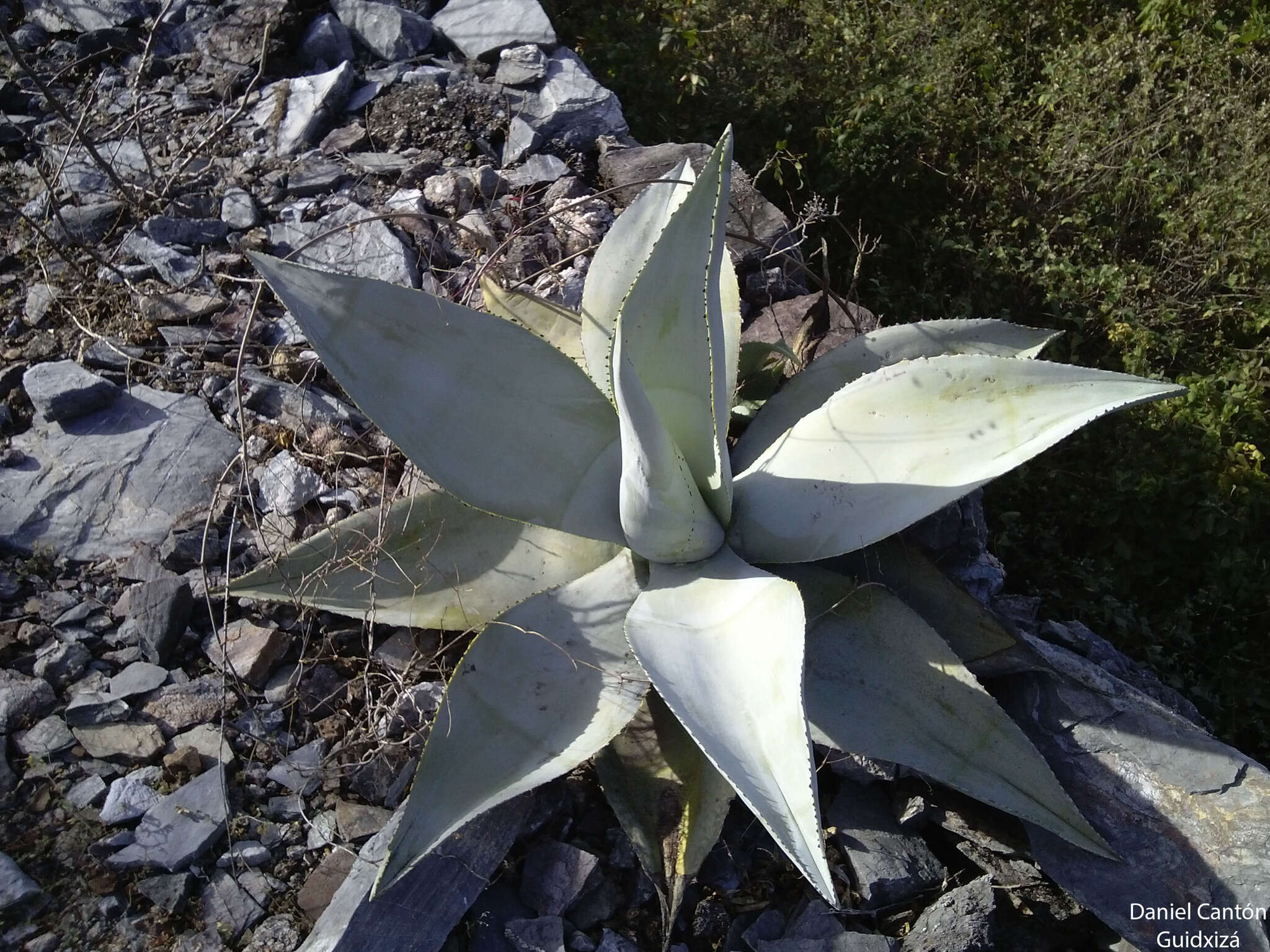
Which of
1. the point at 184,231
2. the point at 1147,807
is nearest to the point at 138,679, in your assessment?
the point at 184,231

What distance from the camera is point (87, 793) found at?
5.25 ft

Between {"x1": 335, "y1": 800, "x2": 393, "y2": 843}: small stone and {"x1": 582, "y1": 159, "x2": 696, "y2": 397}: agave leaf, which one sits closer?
{"x1": 335, "y1": 800, "x2": 393, "y2": 843}: small stone

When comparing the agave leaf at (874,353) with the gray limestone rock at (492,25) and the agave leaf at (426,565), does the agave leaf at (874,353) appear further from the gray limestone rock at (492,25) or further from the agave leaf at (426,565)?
the gray limestone rock at (492,25)

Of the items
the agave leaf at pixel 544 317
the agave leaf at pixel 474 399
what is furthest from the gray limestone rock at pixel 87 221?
the agave leaf at pixel 474 399

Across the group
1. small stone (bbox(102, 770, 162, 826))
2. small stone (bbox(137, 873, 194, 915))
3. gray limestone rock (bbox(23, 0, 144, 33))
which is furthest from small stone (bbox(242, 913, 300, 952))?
gray limestone rock (bbox(23, 0, 144, 33))

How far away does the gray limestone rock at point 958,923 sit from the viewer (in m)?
1.53

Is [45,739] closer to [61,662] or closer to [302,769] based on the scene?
[61,662]

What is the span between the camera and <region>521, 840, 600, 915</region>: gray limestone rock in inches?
61.7

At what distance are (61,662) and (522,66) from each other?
1.92m

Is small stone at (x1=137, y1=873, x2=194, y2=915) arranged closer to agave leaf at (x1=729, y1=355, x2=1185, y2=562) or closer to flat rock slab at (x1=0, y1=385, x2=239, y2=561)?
flat rock slab at (x1=0, y1=385, x2=239, y2=561)

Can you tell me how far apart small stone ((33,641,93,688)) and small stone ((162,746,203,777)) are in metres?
0.27

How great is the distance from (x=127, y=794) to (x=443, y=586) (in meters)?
0.61

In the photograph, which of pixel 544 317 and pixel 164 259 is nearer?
pixel 544 317

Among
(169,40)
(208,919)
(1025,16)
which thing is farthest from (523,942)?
(1025,16)
